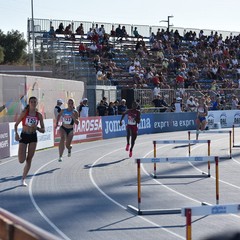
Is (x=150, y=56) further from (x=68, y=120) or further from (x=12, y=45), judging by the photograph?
(x=12, y=45)

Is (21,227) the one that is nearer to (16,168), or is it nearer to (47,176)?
(47,176)

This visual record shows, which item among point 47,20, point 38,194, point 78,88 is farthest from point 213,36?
point 38,194

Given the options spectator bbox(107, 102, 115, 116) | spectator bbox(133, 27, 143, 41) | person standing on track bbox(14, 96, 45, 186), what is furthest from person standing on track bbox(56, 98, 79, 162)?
spectator bbox(133, 27, 143, 41)

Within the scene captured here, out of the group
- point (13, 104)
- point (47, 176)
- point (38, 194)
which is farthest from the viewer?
point (13, 104)

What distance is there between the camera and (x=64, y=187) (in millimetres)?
14008

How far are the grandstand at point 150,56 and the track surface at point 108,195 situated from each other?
16.2 meters

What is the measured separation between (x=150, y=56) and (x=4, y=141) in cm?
2405

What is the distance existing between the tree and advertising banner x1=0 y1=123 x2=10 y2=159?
50105 millimetres

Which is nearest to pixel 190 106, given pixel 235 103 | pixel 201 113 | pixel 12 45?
pixel 235 103

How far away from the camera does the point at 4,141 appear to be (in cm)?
2038

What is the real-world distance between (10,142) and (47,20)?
846 inches

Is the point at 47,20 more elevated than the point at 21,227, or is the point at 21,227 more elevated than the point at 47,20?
the point at 47,20

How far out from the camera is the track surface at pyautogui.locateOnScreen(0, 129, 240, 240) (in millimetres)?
9727

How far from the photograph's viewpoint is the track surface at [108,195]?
9.73 m
